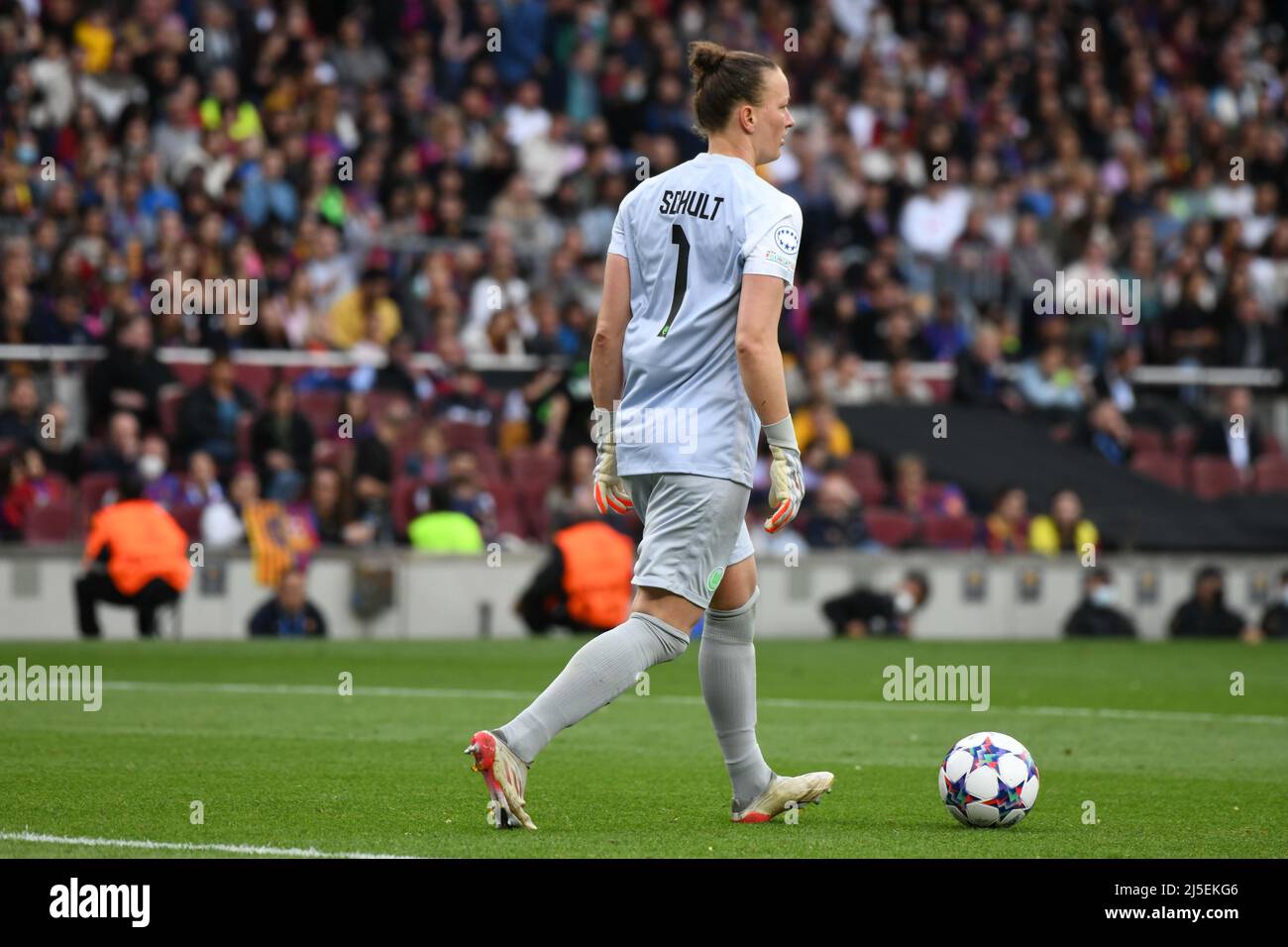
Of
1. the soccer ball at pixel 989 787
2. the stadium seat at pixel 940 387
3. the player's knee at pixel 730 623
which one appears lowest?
the soccer ball at pixel 989 787

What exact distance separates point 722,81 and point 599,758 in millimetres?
3393

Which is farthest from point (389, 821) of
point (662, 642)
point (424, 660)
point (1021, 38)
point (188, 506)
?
point (1021, 38)

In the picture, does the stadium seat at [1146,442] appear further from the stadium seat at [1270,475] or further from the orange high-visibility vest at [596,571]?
the orange high-visibility vest at [596,571]

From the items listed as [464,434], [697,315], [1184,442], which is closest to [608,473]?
[697,315]

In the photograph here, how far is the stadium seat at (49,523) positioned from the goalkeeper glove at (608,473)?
36.4 feet

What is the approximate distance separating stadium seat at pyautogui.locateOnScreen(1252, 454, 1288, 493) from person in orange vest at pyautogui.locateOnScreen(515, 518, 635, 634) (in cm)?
839

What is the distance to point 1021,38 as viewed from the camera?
27.9 meters

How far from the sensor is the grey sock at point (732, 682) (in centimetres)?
659

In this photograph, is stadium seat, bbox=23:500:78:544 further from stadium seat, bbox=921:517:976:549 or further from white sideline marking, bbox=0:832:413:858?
white sideline marking, bbox=0:832:413:858

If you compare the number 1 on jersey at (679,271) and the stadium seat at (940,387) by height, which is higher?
the stadium seat at (940,387)

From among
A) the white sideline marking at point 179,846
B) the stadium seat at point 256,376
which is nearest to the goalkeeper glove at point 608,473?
the white sideline marking at point 179,846

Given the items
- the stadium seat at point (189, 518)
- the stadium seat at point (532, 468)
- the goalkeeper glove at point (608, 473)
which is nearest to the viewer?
the goalkeeper glove at point (608, 473)

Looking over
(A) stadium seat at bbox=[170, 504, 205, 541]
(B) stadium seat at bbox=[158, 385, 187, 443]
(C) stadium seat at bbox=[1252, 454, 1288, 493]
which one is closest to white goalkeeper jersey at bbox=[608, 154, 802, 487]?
(A) stadium seat at bbox=[170, 504, 205, 541]

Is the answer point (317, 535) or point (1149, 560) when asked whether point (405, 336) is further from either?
point (1149, 560)
